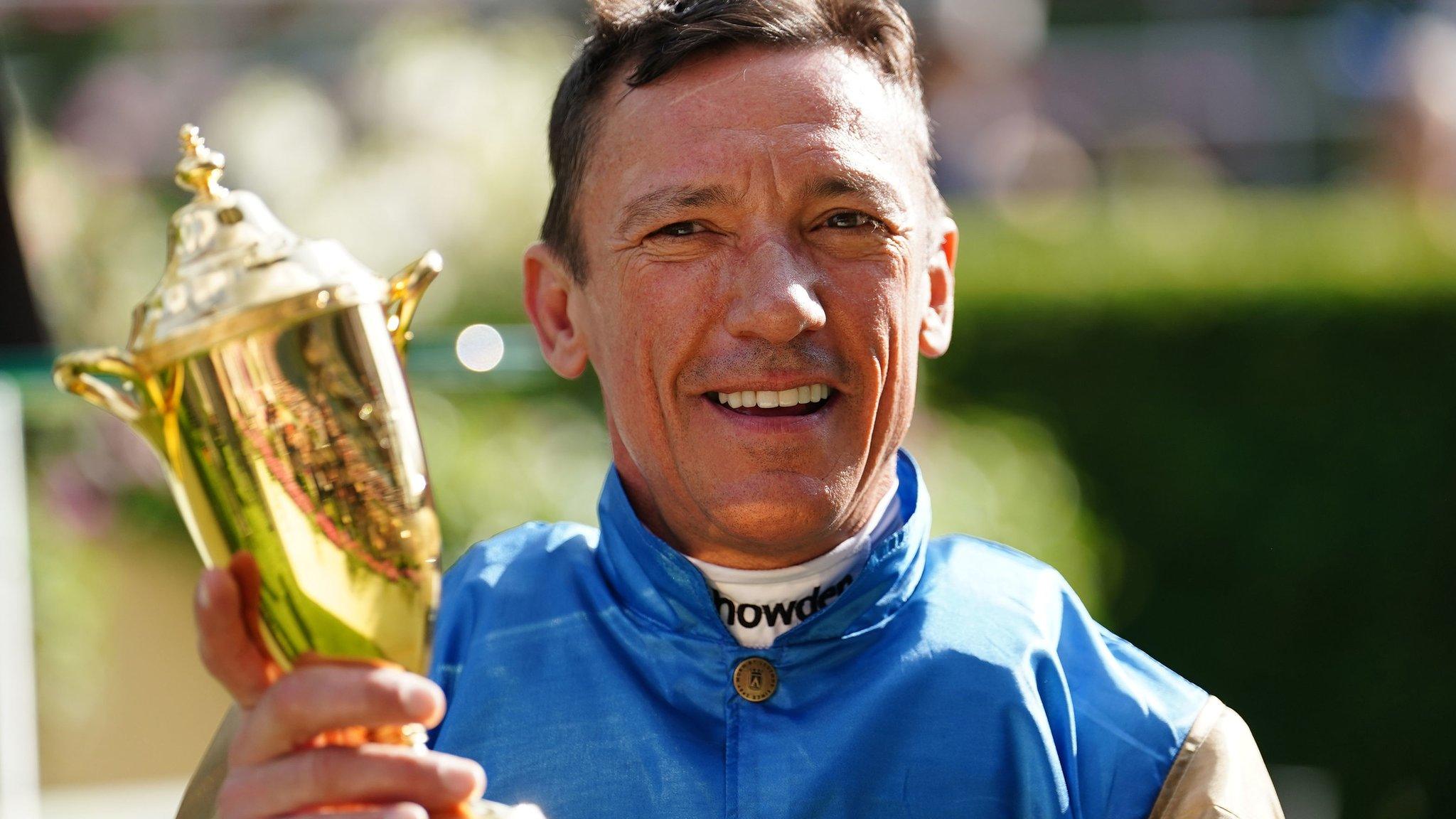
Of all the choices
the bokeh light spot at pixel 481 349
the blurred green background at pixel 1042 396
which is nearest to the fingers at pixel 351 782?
the blurred green background at pixel 1042 396

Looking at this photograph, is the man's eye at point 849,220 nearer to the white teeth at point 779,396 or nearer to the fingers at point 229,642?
the white teeth at point 779,396

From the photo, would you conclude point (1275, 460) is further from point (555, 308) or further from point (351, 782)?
point (351, 782)

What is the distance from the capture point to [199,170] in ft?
5.94

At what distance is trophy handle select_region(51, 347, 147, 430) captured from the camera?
1689 mm

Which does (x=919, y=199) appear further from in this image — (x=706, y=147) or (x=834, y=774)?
(x=834, y=774)

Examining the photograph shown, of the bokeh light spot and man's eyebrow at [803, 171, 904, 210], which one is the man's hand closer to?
man's eyebrow at [803, 171, 904, 210]

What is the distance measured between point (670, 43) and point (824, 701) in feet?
2.81

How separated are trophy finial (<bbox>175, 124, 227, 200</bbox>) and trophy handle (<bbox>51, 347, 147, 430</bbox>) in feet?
0.64

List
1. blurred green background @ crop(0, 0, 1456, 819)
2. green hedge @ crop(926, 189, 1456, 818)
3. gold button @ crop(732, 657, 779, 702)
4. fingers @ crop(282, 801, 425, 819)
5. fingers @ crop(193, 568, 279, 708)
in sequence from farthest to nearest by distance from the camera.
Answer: green hedge @ crop(926, 189, 1456, 818) → blurred green background @ crop(0, 0, 1456, 819) → gold button @ crop(732, 657, 779, 702) → fingers @ crop(193, 568, 279, 708) → fingers @ crop(282, 801, 425, 819)

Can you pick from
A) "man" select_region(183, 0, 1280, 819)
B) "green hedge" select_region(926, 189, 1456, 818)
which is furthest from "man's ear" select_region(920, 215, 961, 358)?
"green hedge" select_region(926, 189, 1456, 818)

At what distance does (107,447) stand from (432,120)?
9.53 ft

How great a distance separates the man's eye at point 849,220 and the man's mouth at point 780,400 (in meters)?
0.21

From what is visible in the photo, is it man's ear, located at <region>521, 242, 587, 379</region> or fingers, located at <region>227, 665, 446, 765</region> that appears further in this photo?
man's ear, located at <region>521, 242, 587, 379</region>

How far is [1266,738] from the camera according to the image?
614cm
